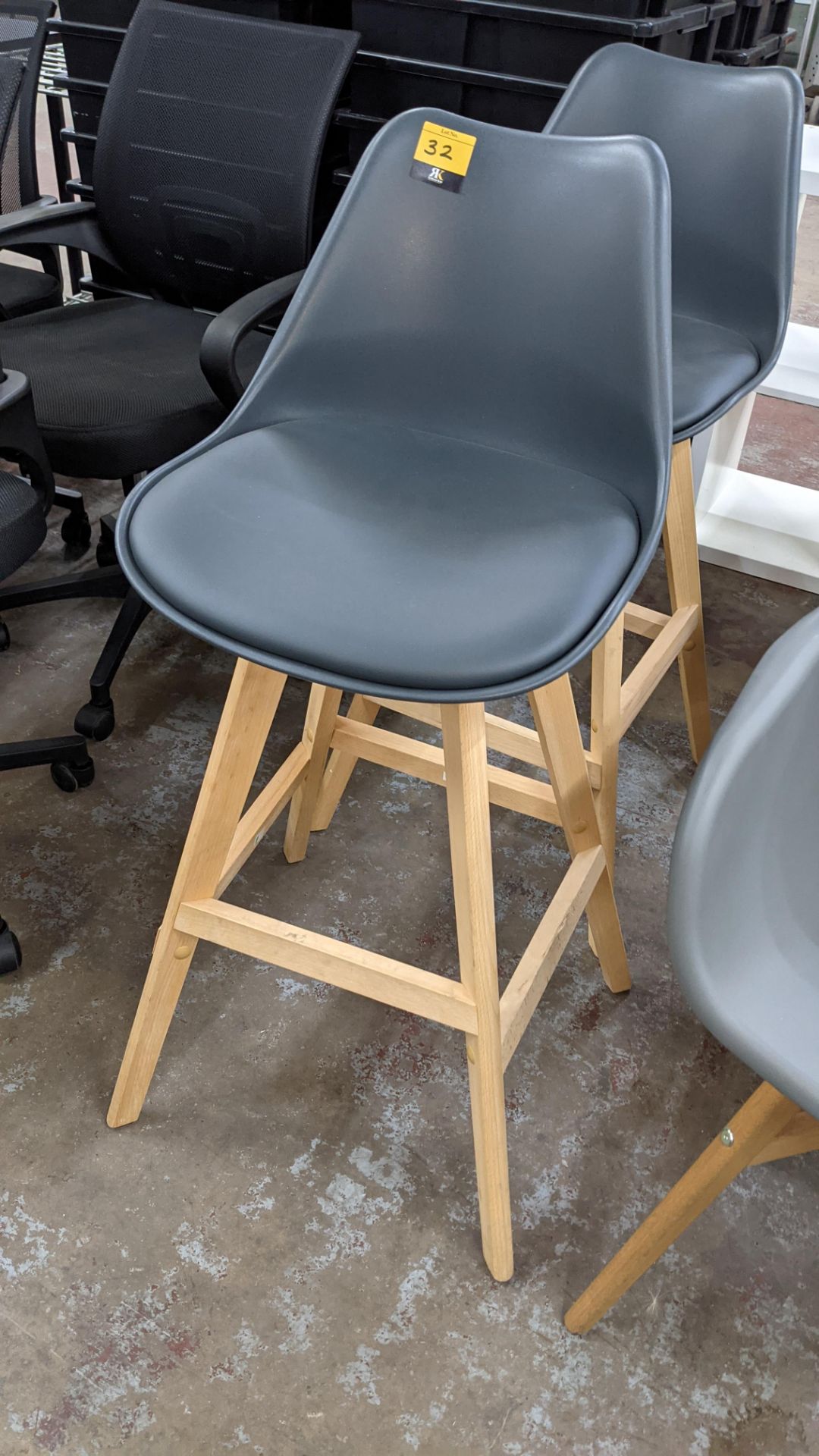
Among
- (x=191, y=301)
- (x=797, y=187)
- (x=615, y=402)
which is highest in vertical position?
(x=797, y=187)

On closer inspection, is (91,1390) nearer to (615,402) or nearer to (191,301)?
(615,402)

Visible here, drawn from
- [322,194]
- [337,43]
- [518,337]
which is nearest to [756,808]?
[518,337]

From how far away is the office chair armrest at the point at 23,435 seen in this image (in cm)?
140

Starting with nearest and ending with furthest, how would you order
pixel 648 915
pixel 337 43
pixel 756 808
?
pixel 756 808, pixel 648 915, pixel 337 43

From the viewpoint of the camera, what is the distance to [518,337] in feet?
3.59

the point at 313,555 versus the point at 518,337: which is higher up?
the point at 518,337

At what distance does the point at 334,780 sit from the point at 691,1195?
0.86 meters

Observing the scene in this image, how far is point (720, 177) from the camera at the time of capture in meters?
1.49

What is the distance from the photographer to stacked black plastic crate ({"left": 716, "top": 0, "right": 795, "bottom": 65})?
2.14 meters

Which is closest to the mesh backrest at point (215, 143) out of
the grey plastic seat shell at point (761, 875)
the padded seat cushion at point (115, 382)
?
the padded seat cushion at point (115, 382)

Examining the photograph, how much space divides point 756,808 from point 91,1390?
0.89 metres

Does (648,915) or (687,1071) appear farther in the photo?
(648,915)

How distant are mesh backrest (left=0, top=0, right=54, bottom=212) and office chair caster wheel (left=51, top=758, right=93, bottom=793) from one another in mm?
1230

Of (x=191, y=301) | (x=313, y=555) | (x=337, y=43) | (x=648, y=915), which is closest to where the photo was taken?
(x=313, y=555)
